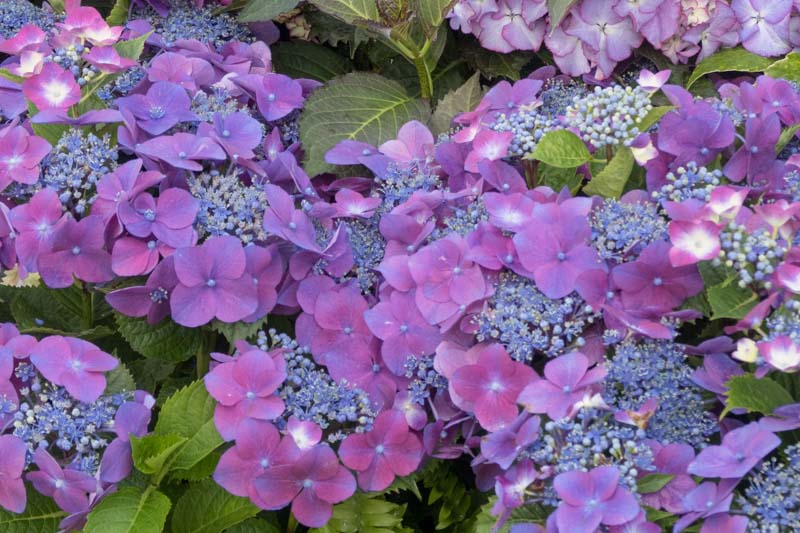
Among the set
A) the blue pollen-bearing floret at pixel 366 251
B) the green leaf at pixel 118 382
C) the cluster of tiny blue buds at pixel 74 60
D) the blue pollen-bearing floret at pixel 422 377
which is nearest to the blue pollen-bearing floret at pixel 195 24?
the cluster of tiny blue buds at pixel 74 60

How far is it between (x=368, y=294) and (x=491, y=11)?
57 centimetres

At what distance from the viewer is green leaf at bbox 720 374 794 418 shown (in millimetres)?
946

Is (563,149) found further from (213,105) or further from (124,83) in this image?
(124,83)

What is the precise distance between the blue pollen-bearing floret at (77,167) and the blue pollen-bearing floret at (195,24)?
380mm

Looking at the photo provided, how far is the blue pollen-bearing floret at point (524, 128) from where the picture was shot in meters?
1.24

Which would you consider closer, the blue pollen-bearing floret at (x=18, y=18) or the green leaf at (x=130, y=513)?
the green leaf at (x=130, y=513)

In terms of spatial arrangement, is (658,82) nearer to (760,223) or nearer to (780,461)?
(760,223)

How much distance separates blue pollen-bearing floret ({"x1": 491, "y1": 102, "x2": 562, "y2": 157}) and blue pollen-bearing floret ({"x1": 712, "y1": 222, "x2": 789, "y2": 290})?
0.30 metres

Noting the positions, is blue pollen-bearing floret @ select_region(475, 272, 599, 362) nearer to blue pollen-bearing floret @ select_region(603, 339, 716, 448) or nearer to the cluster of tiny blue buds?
blue pollen-bearing floret @ select_region(603, 339, 716, 448)

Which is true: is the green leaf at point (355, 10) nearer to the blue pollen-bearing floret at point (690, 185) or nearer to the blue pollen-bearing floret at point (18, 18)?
the blue pollen-bearing floret at point (18, 18)

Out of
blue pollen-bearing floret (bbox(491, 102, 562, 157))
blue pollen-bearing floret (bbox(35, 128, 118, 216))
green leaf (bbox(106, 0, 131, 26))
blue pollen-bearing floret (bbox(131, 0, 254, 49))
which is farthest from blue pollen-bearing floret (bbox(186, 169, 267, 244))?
green leaf (bbox(106, 0, 131, 26))

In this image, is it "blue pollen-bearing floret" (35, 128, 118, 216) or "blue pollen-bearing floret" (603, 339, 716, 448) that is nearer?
"blue pollen-bearing floret" (603, 339, 716, 448)

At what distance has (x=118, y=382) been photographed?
1.12 m

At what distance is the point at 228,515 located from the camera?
1.09 metres
